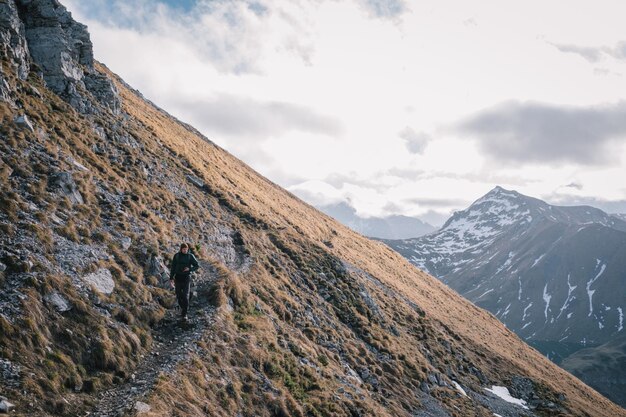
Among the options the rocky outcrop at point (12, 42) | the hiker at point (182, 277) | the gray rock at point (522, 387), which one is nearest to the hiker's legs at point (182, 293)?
the hiker at point (182, 277)

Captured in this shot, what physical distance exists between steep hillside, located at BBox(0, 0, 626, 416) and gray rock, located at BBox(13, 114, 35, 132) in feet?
0.26

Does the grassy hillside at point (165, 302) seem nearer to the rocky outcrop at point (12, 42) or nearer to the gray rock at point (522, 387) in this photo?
the rocky outcrop at point (12, 42)

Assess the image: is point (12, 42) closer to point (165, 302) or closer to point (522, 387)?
point (165, 302)

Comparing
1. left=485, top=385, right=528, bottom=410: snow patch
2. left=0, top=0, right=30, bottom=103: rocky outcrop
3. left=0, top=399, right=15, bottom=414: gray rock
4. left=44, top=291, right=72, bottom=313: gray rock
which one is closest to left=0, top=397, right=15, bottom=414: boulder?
left=0, top=399, right=15, bottom=414: gray rock

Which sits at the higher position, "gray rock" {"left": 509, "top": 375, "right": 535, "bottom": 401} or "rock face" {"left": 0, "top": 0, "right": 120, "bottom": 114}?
"rock face" {"left": 0, "top": 0, "right": 120, "bottom": 114}

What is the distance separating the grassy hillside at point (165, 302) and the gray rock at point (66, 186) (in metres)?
0.12

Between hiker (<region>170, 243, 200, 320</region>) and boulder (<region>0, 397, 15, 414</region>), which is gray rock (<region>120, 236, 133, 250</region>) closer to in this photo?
hiker (<region>170, 243, 200, 320</region>)

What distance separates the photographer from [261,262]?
116 ft

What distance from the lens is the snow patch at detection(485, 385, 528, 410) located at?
4308 centimetres

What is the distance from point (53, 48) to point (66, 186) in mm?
17725

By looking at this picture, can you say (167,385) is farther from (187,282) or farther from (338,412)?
(338,412)

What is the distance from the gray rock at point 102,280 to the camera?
1761 cm

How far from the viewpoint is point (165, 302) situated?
67.4 feet

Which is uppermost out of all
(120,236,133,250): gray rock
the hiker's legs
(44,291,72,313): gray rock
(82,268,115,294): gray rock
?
(120,236,133,250): gray rock
